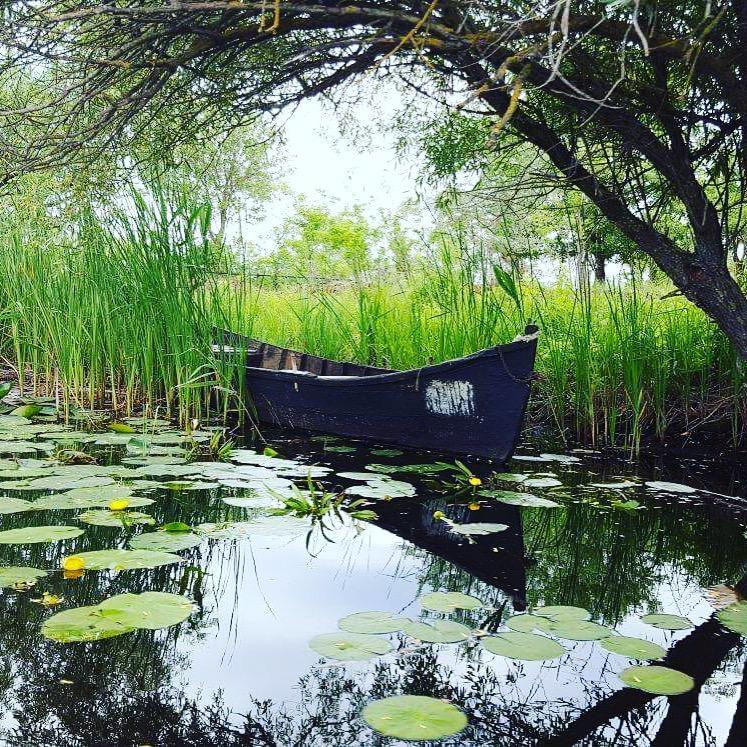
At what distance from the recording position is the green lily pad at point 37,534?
84.4 inches

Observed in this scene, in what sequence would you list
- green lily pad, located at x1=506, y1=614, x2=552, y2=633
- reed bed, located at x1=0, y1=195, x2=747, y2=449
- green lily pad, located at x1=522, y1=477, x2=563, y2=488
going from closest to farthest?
green lily pad, located at x1=506, y1=614, x2=552, y2=633, green lily pad, located at x1=522, y1=477, x2=563, y2=488, reed bed, located at x1=0, y1=195, x2=747, y2=449

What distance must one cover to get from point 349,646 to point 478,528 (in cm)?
106

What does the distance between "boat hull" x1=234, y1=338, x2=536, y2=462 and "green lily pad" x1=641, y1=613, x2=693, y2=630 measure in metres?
1.75

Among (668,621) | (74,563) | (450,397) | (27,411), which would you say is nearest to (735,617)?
(668,621)

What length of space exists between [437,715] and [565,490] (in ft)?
6.74

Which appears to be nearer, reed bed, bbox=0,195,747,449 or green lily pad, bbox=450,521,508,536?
green lily pad, bbox=450,521,508,536

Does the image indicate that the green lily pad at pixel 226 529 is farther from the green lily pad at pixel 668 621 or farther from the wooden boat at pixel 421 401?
the wooden boat at pixel 421 401

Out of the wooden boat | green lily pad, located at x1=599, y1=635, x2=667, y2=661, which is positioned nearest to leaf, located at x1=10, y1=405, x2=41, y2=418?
the wooden boat

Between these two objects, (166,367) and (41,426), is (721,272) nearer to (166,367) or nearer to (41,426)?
(166,367)

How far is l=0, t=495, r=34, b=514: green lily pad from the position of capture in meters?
2.40

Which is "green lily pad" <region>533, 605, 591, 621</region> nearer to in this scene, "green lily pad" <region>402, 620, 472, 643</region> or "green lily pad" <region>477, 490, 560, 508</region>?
"green lily pad" <region>402, 620, 472, 643</region>

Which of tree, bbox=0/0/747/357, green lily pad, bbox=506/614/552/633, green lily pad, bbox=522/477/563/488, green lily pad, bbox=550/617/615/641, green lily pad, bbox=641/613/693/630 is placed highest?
tree, bbox=0/0/747/357

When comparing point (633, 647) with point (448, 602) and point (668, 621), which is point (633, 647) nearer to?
point (668, 621)

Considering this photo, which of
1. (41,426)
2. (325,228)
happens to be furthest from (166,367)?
(325,228)
